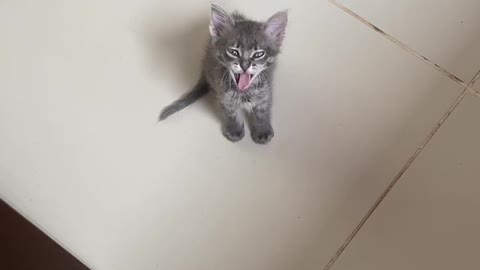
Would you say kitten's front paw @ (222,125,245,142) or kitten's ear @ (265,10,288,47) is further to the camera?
kitten's front paw @ (222,125,245,142)

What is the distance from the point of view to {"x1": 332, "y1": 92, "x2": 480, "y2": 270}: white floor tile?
1262 millimetres

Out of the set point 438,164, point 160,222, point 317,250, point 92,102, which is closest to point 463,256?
point 438,164

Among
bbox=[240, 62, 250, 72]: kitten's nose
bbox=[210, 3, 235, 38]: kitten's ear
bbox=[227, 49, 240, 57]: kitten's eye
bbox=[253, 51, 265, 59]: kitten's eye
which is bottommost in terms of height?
bbox=[240, 62, 250, 72]: kitten's nose

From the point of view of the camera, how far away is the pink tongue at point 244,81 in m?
1.19

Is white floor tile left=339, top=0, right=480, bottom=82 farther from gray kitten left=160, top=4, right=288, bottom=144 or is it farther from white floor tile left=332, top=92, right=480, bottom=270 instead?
gray kitten left=160, top=4, right=288, bottom=144

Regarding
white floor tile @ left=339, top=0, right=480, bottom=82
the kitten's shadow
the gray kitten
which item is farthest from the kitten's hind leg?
white floor tile @ left=339, top=0, right=480, bottom=82

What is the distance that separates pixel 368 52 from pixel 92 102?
2.39ft

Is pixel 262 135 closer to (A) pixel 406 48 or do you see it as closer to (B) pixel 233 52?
(B) pixel 233 52

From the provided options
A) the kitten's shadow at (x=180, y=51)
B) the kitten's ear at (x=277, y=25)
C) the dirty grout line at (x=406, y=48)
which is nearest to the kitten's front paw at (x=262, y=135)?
the kitten's shadow at (x=180, y=51)

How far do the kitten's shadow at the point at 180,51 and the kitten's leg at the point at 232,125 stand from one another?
0.07m

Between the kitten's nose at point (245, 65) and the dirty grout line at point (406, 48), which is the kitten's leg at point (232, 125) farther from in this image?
the dirty grout line at point (406, 48)

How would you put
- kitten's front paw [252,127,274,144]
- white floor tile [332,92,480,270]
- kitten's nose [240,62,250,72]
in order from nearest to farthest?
1. kitten's nose [240,62,250,72]
2. white floor tile [332,92,480,270]
3. kitten's front paw [252,127,274,144]

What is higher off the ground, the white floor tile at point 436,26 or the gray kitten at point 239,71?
the white floor tile at point 436,26

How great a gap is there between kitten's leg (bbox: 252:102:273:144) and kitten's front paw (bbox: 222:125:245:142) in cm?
3
